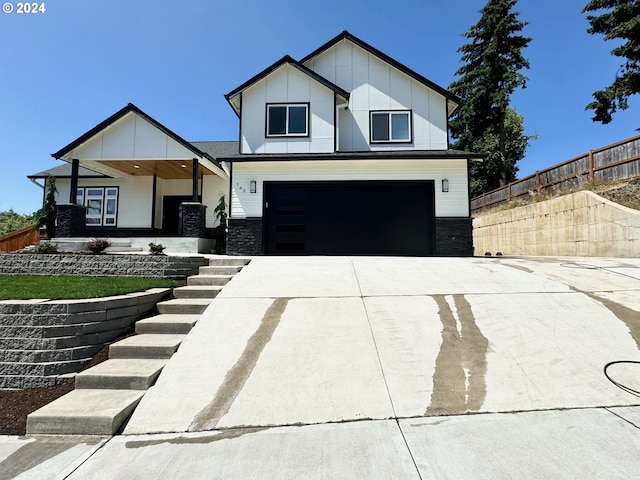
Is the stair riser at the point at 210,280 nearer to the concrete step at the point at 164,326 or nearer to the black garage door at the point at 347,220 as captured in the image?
the concrete step at the point at 164,326

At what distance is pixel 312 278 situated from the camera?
22.1ft

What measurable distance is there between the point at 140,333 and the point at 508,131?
33.8m

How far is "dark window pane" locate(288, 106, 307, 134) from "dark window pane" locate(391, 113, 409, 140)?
311 centimetres

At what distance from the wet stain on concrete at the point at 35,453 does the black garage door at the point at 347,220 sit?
28.3 ft

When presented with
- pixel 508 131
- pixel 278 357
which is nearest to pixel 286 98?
pixel 278 357

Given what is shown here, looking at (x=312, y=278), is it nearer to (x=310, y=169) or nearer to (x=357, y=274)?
(x=357, y=274)

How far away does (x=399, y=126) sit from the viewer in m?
11.8

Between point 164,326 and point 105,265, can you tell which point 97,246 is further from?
point 164,326

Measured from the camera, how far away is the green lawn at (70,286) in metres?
4.87

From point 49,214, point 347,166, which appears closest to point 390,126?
point 347,166

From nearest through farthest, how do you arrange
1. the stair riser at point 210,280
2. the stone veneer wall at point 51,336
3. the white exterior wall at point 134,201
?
the stone veneer wall at point 51,336, the stair riser at point 210,280, the white exterior wall at point 134,201

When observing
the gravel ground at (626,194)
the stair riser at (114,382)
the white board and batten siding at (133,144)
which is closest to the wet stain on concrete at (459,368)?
the stair riser at (114,382)

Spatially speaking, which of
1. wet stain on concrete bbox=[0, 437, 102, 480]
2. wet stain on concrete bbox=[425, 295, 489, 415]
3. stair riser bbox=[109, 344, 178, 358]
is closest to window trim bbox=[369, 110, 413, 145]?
wet stain on concrete bbox=[425, 295, 489, 415]

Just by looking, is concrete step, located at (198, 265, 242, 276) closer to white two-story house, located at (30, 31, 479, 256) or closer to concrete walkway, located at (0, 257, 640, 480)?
concrete walkway, located at (0, 257, 640, 480)
